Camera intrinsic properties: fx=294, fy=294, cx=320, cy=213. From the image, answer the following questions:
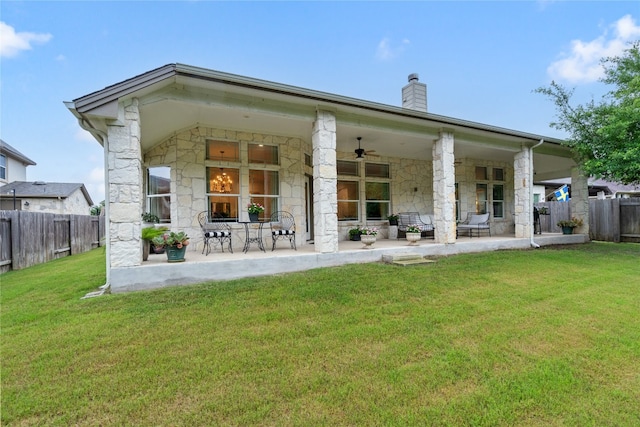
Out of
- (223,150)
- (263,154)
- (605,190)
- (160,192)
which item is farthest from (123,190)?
(605,190)

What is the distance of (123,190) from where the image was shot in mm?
4355

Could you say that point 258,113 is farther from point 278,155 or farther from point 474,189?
point 474,189

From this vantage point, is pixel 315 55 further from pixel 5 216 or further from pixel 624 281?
pixel 624 281

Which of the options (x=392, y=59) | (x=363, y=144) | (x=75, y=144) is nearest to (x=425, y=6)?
(x=392, y=59)

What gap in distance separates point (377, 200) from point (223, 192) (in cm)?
506

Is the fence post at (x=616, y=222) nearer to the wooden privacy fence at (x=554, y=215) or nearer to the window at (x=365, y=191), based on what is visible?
the wooden privacy fence at (x=554, y=215)

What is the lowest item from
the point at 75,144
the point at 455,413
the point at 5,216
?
the point at 455,413

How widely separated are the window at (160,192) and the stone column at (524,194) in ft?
30.5

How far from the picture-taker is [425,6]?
10.5 meters

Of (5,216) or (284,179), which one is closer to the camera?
(5,216)

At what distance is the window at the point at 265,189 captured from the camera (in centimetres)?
709

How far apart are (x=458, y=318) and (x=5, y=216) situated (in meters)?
9.39

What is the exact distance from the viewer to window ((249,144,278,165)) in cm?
707

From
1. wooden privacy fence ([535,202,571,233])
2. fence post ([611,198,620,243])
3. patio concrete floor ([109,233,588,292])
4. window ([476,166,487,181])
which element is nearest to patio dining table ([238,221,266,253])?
patio concrete floor ([109,233,588,292])
